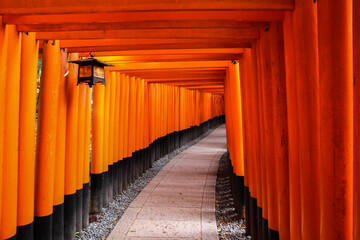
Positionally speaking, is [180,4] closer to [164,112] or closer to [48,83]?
[48,83]

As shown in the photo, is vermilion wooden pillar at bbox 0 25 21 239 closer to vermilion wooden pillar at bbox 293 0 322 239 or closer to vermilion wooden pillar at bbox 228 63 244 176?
vermilion wooden pillar at bbox 293 0 322 239

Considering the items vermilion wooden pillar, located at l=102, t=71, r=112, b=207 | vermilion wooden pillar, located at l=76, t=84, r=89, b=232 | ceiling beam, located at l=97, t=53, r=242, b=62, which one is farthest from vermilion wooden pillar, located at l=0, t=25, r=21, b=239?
vermilion wooden pillar, located at l=102, t=71, r=112, b=207

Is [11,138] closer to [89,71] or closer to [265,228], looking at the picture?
[89,71]

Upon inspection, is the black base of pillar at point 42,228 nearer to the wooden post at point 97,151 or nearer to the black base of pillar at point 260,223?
the wooden post at point 97,151

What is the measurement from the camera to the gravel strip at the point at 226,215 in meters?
5.56

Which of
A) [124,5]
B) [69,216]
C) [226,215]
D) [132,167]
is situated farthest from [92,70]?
[132,167]

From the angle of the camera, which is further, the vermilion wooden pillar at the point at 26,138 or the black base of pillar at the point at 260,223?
the black base of pillar at the point at 260,223

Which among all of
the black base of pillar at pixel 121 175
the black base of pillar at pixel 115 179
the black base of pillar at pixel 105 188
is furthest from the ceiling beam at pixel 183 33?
the black base of pillar at pixel 121 175

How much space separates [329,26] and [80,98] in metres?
4.67

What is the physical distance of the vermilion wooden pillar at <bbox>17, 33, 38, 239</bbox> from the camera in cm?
361

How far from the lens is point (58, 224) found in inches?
183

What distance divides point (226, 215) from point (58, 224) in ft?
12.1

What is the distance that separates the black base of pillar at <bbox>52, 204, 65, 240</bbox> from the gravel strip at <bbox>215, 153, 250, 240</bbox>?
2.87 meters

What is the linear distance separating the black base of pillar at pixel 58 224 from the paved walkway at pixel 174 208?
1082 millimetres
